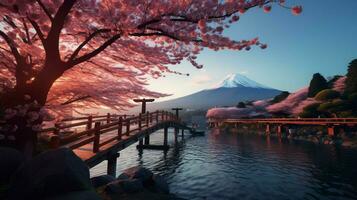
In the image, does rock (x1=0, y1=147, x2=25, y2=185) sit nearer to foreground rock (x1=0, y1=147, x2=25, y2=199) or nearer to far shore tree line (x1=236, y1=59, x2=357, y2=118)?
foreground rock (x1=0, y1=147, x2=25, y2=199)

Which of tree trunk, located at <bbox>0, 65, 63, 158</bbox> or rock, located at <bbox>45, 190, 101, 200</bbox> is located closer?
rock, located at <bbox>45, 190, 101, 200</bbox>

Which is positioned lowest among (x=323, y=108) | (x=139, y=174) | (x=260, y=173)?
(x=260, y=173)

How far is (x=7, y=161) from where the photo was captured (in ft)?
21.5

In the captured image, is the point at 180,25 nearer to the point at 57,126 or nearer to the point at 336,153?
the point at 57,126

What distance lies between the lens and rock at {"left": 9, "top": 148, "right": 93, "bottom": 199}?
5.38 metres

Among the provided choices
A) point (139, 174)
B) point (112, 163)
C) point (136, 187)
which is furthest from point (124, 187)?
point (112, 163)

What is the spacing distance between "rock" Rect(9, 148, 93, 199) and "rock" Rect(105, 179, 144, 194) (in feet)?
9.78

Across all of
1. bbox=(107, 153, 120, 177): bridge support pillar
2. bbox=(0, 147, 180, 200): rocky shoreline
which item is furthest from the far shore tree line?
bbox=(0, 147, 180, 200): rocky shoreline

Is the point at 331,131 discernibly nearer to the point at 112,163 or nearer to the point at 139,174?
the point at 139,174

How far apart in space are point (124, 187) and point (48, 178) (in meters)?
3.90

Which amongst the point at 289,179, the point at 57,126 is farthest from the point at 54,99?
the point at 289,179

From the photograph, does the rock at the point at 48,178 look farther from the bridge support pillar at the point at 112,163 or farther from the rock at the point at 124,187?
the bridge support pillar at the point at 112,163

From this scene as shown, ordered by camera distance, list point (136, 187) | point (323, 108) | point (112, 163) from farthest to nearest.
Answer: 1. point (323, 108)
2. point (112, 163)
3. point (136, 187)

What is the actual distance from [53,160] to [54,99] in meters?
5.17
